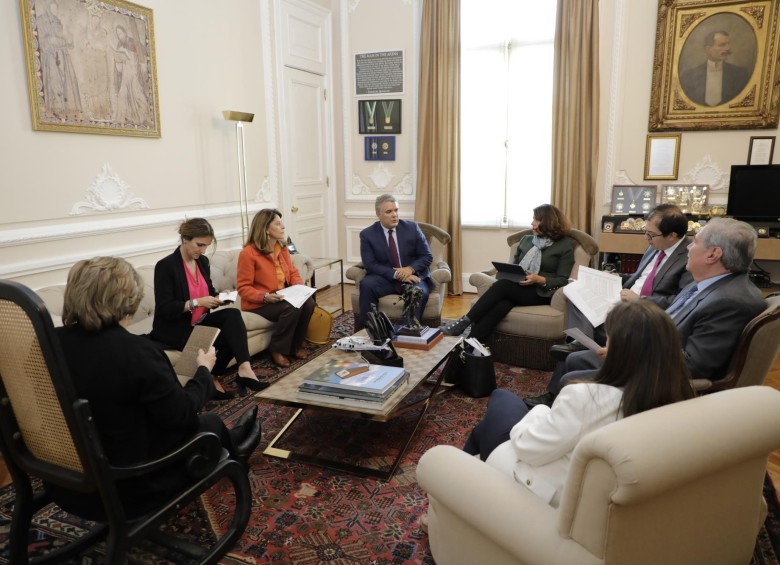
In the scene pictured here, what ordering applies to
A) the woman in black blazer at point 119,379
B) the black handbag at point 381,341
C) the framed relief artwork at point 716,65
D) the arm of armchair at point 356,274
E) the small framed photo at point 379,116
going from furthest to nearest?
the small framed photo at point 379,116 → the framed relief artwork at point 716,65 → the arm of armchair at point 356,274 → the black handbag at point 381,341 → the woman in black blazer at point 119,379

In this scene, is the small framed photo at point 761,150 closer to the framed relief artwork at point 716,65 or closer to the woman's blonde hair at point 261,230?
the framed relief artwork at point 716,65

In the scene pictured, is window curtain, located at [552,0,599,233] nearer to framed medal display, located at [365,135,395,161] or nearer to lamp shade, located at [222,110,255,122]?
framed medal display, located at [365,135,395,161]

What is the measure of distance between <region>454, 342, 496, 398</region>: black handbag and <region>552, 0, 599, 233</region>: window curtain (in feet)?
9.21

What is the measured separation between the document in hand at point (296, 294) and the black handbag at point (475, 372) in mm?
1201

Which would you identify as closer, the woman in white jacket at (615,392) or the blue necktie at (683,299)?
the woman in white jacket at (615,392)

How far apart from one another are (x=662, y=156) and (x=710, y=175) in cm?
45

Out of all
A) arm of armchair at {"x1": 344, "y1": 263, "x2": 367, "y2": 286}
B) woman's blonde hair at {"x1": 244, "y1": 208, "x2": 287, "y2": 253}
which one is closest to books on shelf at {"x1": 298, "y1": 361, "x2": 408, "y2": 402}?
woman's blonde hair at {"x1": 244, "y1": 208, "x2": 287, "y2": 253}

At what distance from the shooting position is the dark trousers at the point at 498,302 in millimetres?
3842

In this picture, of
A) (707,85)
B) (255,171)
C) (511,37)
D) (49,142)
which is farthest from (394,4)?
(49,142)

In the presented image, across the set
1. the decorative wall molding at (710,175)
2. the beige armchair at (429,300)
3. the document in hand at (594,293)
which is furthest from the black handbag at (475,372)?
the decorative wall molding at (710,175)

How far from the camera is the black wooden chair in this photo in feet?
4.50

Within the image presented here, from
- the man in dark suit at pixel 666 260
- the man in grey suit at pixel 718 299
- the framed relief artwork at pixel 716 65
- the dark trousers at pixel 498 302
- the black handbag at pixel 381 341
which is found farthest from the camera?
the framed relief artwork at pixel 716 65

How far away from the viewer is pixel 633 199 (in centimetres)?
541

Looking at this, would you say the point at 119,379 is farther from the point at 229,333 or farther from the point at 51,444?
the point at 229,333
